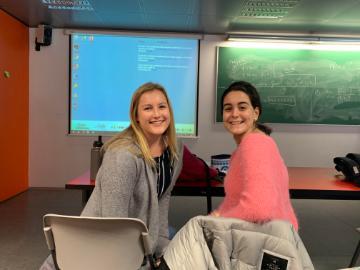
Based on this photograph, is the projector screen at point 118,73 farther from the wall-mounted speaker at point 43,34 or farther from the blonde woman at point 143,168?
the blonde woman at point 143,168

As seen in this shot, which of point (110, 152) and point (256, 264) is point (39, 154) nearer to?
point (110, 152)

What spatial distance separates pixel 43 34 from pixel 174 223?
119 inches

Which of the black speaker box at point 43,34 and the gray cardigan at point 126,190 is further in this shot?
the black speaker box at point 43,34

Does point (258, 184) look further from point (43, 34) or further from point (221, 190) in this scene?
point (43, 34)

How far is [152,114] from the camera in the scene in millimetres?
1527

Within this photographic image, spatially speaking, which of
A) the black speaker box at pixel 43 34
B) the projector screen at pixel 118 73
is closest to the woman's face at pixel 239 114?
the projector screen at pixel 118 73

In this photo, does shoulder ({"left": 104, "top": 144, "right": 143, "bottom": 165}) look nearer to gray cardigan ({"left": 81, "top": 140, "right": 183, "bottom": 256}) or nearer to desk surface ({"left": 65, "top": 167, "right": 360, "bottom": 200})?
gray cardigan ({"left": 81, "top": 140, "right": 183, "bottom": 256})

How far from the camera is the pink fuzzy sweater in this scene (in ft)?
3.59

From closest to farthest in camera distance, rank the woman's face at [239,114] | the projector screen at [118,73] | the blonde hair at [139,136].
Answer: the blonde hair at [139,136] → the woman's face at [239,114] → the projector screen at [118,73]

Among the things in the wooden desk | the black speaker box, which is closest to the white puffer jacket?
the wooden desk

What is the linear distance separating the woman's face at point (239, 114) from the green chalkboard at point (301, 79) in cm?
324

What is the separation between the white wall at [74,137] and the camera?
4789 millimetres

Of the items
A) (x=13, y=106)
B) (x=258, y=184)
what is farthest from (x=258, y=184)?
(x=13, y=106)

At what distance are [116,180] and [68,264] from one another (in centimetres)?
34
